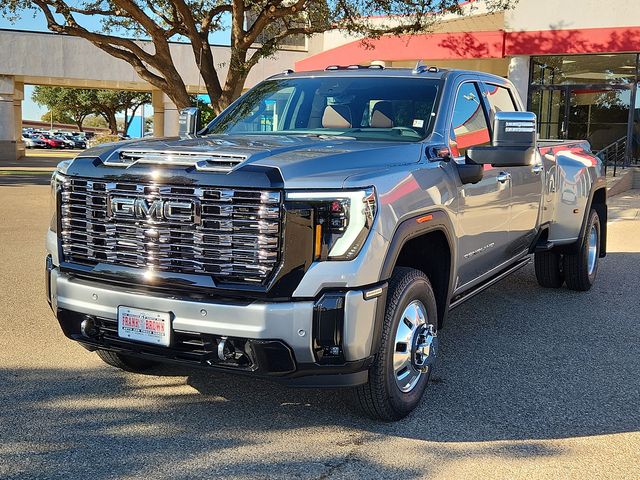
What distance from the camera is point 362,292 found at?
3.51 meters

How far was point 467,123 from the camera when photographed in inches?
204

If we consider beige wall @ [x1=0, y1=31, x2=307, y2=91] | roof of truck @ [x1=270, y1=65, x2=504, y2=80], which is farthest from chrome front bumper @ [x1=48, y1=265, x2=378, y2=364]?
beige wall @ [x1=0, y1=31, x2=307, y2=91]

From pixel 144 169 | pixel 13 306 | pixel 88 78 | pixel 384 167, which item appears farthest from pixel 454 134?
pixel 88 78

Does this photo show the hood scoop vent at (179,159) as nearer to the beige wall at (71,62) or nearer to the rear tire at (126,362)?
the rear tire at (126,362)

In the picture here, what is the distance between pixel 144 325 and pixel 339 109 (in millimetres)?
2194

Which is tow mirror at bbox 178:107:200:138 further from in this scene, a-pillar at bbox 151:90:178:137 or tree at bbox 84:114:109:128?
tree at bbox 84:114:109:128

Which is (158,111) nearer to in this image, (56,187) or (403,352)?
(56,187)

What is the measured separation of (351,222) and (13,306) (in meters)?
4.09

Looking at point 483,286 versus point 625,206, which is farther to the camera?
point 625,206

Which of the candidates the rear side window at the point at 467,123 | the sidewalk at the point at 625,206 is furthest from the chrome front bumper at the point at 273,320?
the sidewalk at the point at 625,206

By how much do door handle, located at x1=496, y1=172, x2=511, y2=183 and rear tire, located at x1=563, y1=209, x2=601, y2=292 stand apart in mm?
2305

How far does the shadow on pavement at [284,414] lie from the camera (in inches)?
140

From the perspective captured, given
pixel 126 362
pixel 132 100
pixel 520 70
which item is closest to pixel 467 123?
pixel 126 362

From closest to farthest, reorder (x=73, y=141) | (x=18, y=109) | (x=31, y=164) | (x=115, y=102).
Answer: (x=31, y=164) < (x=18, y=109) < (x=115, y=102) < (x=73, y=141)
